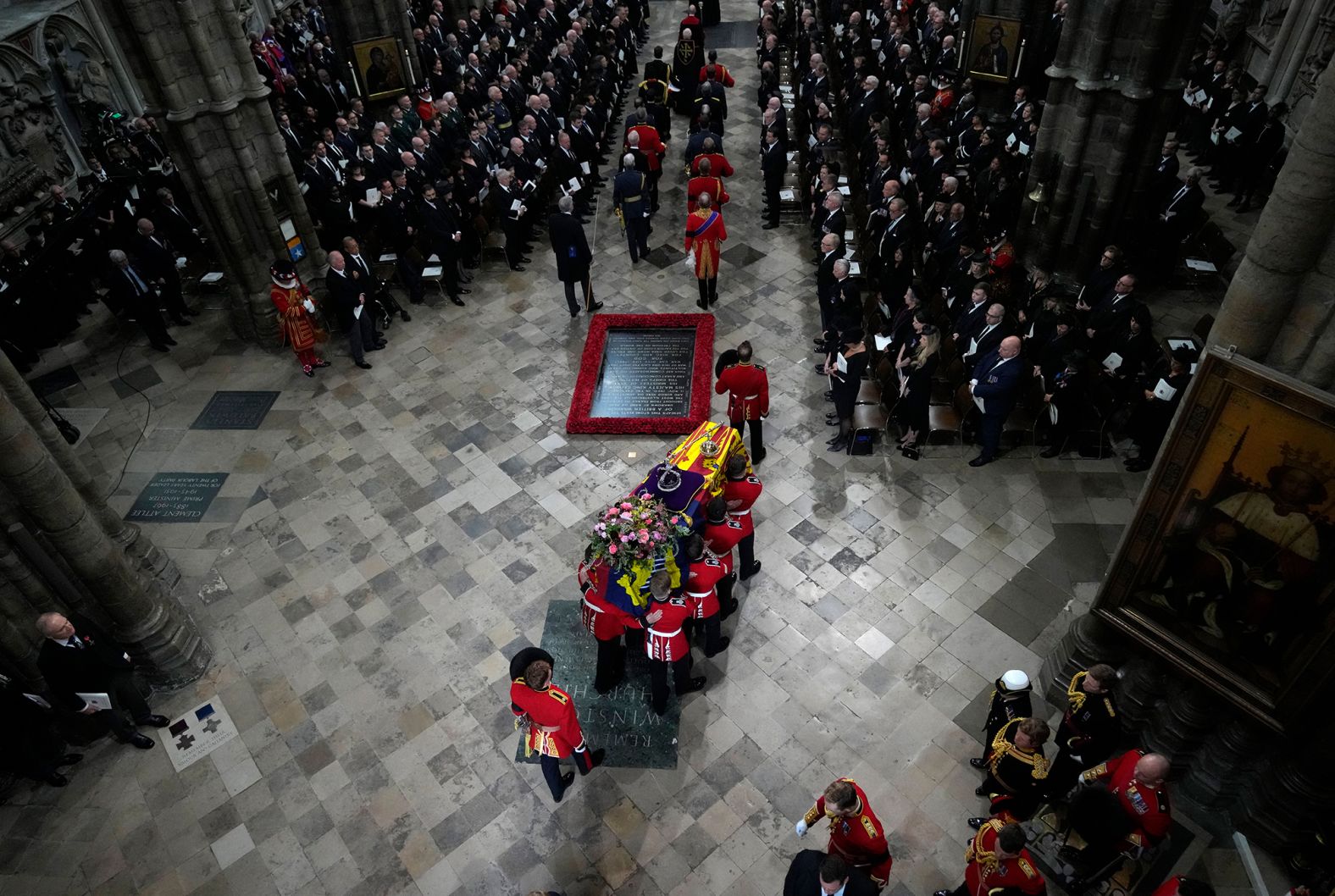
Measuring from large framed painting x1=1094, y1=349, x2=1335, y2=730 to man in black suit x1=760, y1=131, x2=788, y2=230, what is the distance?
9.53m

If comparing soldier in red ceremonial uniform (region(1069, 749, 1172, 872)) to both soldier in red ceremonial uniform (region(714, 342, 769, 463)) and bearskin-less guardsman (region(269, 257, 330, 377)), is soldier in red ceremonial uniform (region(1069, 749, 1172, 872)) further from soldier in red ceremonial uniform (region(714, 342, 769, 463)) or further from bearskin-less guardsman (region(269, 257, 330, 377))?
bearskin-less guardsman (region(269, 257, 330, 377))

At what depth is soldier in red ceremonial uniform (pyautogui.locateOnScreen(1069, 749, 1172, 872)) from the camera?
17.3 ft

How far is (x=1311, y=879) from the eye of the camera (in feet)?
18.2

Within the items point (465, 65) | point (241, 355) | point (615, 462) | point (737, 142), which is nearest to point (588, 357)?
point (615, 462)

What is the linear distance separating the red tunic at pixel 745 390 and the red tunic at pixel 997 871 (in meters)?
5.09

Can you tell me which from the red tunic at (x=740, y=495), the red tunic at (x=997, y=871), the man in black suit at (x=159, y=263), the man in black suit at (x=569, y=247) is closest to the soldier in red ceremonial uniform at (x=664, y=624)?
the red tunic at (x=740, y=495)

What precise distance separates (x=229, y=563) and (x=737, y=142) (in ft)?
42.9

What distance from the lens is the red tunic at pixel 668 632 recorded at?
662 cm

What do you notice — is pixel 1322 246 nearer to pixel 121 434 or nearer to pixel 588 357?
pixel 588 357

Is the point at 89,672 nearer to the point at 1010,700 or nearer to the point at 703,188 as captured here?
the point at 1010,700

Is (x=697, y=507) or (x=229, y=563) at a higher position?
(x=697, y=507)

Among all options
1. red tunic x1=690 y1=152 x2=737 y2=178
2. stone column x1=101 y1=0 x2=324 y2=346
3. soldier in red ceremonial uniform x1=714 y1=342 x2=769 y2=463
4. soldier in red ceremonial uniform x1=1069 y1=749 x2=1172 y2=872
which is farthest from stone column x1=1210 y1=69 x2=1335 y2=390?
stone column x1=101 y1=0 x2=324 y2=346

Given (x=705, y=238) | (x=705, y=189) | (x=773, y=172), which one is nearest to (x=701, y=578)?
(x=705, y=238)

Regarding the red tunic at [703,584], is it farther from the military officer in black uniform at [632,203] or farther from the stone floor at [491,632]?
the military officer in black uniform at [632,203]
